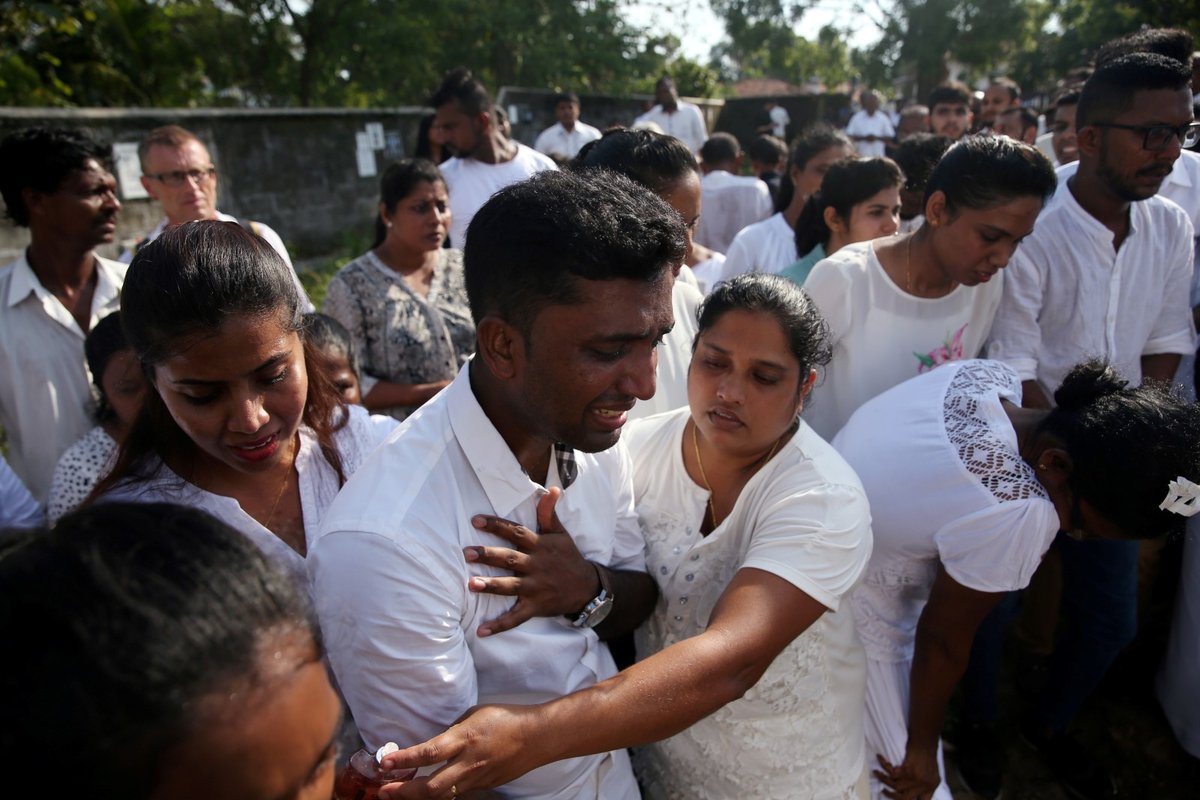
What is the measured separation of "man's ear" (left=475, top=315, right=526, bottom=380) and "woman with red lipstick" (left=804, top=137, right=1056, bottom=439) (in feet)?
5.05

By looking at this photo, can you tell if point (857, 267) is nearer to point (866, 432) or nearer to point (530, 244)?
point (866, 432)

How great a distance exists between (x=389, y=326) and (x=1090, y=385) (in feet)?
7.98

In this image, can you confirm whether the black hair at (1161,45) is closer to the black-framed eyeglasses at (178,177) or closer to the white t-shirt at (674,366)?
the white t-shirt at (674,366)

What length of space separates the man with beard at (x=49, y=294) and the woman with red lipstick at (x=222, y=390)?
1.45 meters

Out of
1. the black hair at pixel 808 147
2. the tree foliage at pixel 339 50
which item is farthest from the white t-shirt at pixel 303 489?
the tree foliage at pixel 339 50

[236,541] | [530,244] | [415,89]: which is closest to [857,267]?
[530,244]

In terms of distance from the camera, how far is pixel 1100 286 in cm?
284

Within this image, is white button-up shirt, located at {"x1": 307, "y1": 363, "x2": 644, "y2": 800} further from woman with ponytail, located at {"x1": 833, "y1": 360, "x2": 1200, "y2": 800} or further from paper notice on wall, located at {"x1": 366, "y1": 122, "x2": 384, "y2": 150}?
paper notice on wall, located at {"x1": 366, "y1": 122, "x2": 384, "y2": 150}

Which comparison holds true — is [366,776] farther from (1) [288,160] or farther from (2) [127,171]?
(1) [288,160]

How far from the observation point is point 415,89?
14648mm

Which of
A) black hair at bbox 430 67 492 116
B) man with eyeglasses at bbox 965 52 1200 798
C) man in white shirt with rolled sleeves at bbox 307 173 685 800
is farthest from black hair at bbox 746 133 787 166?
man in white shirt with rolled sleeves at bbox 307 173 685 800

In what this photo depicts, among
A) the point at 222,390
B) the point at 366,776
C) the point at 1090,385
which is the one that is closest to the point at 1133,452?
the point at 1090,385

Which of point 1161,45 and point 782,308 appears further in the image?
point 1161,45

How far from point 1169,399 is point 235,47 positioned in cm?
1550
